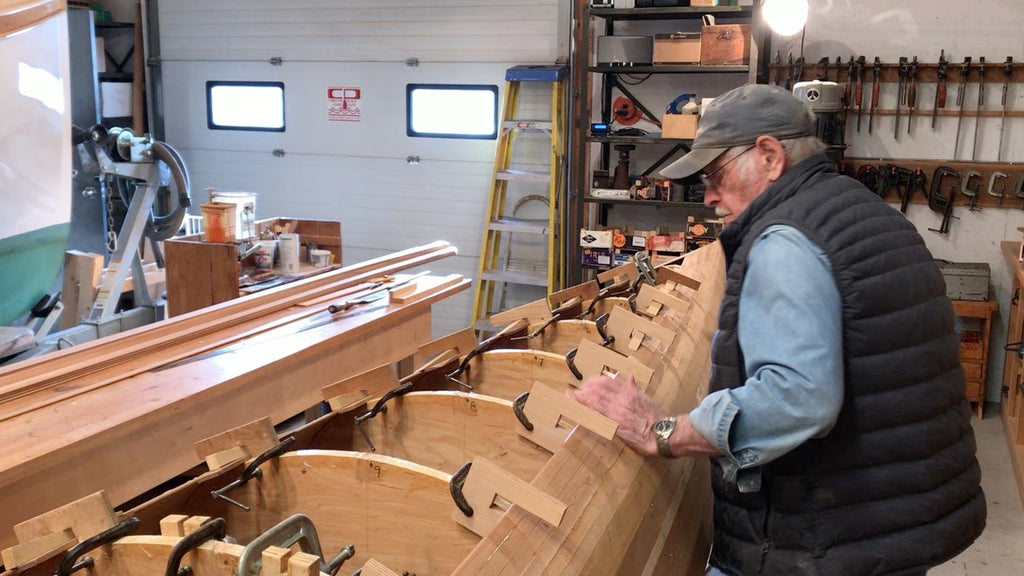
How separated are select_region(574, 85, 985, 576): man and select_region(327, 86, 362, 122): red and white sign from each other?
610 cm

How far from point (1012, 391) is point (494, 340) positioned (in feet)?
12.8

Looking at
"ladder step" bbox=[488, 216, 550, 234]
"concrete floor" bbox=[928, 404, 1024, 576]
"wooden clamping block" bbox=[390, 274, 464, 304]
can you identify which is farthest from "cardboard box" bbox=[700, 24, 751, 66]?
"concrete floor" bbox=[928, 404, 1024, 576]

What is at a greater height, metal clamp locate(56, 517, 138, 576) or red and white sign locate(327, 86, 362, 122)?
red and white sign locate(327, 86, 362, 122)

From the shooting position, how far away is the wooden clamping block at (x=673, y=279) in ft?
11.9

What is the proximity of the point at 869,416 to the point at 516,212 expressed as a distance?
5605 millimetres

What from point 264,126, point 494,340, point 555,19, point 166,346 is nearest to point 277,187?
point 264,126

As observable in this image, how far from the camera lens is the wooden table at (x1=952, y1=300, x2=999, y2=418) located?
553 centimetres

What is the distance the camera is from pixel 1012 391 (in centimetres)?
527

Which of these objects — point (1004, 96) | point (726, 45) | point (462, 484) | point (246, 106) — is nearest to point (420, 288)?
point (726, 45)

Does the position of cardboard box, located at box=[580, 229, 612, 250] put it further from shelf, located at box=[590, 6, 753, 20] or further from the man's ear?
the man's ear

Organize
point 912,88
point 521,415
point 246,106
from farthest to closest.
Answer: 1. point 246,106
2. point 912,88
3. point 521,415

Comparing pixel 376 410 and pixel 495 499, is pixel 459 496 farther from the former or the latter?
pixel 376 410

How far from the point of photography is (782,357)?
1.53 metres

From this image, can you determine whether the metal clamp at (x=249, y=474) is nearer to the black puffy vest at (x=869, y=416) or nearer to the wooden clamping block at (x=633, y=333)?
the black puffy vest at (x=869, y=416)
